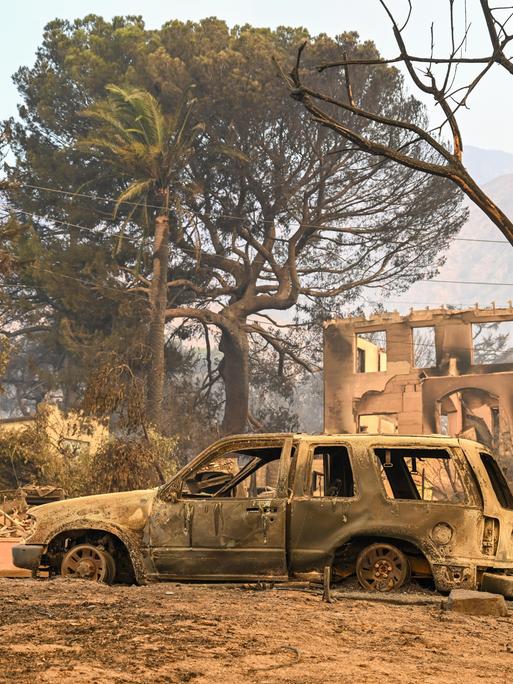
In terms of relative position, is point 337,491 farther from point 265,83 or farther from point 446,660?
point 265,83

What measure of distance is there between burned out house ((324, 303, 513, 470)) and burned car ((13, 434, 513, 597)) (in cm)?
3561

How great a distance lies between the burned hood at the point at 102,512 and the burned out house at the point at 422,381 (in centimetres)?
3619

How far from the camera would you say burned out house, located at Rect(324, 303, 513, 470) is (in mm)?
46594

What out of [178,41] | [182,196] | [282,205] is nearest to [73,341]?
[182,196]

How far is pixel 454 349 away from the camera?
4769cm

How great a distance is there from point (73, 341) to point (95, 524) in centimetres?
3929

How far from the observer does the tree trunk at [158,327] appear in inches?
1656

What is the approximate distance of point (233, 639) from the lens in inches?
257

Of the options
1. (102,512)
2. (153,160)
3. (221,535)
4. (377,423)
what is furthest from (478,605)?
(377,423)

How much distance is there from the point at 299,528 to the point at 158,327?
3464 cm

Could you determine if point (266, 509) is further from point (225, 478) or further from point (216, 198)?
point (216, 198)

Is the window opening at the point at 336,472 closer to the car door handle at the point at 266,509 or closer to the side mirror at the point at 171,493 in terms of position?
the car door handle at the point at 266,509

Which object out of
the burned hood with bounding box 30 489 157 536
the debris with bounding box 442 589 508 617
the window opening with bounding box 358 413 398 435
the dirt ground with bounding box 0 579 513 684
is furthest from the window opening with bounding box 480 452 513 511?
the window opening with bounding box 358 413 398 435

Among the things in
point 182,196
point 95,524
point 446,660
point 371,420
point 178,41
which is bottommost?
point 446,660
